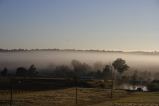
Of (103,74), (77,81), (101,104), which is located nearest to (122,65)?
(103,74)

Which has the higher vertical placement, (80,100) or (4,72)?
(4,72)

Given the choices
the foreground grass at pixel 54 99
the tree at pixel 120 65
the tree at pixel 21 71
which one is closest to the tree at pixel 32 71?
the tree at pixel 21 71

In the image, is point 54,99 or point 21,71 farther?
point 21,71

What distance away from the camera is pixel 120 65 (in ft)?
351

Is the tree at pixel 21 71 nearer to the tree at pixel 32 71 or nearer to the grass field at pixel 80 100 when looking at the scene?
the tree at pixel 32 71

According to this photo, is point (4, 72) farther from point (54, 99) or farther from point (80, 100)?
point (80, 100)

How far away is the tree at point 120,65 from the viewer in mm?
104312

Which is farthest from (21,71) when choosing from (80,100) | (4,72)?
(80,100)

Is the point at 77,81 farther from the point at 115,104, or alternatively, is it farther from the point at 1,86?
the point at 115,104

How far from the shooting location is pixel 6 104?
1256 inches

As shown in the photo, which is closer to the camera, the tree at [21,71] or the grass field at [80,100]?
the grass field at [80,100]

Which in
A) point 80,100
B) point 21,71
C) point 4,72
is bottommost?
point 80,100

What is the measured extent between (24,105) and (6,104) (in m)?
1.31

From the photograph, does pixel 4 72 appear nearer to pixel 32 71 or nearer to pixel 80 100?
pixel 32 71
